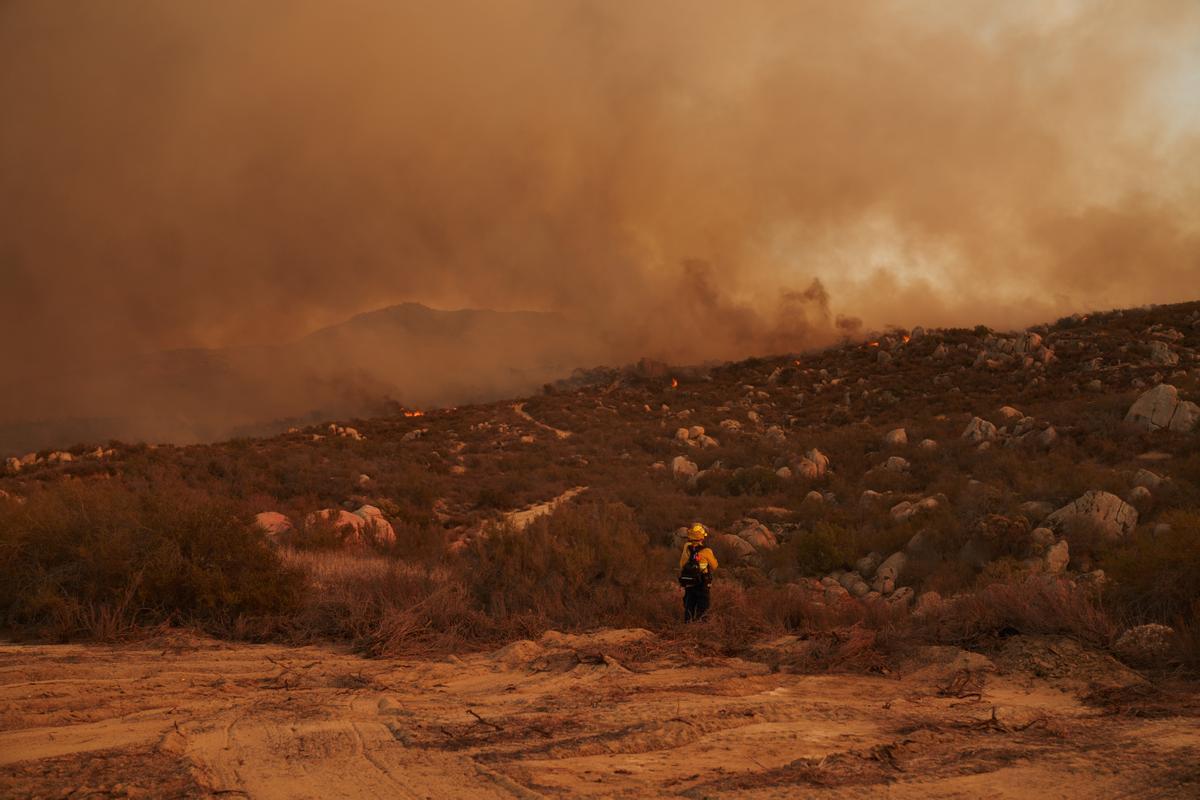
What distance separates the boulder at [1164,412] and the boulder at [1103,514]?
8.56 m

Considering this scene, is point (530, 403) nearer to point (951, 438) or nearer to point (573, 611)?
point (951, 438)

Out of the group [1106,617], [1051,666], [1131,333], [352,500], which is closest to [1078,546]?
[1106,617]

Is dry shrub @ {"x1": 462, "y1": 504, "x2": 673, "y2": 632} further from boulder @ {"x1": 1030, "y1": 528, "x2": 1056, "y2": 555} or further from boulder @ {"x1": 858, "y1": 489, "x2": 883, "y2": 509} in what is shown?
boulder @ {"x1": 858, "y1": 489, "x2": 883, "y2": 509}

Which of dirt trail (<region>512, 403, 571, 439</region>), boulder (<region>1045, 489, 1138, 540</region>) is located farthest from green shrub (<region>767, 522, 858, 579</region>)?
dirt trail (<region>512, 403, 571, 439</region>)

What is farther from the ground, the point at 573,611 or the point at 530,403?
the point at 530,403

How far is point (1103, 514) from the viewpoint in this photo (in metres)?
14.7

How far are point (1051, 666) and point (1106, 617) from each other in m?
1.24

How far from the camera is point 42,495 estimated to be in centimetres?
1238

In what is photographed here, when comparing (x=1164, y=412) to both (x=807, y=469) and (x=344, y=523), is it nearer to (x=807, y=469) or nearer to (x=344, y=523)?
(x=807, y=469)

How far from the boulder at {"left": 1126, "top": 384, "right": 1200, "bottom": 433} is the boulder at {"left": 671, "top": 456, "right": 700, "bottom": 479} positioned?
14.2 meters

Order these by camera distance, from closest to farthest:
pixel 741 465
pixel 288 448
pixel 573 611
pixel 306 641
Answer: pixel 306 641, pixel 573 611, pixel 741 465, pixel 288 448

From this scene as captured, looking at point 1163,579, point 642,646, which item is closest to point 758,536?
point 642,646

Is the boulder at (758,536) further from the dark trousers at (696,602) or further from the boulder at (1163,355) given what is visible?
the boulder at (1163,355)

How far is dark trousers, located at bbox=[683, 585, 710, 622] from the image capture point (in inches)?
393
